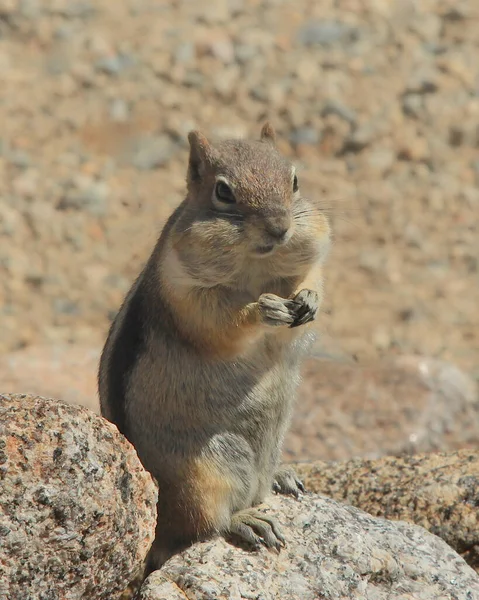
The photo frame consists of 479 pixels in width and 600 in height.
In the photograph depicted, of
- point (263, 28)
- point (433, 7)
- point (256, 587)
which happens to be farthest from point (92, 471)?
point (433, 7)

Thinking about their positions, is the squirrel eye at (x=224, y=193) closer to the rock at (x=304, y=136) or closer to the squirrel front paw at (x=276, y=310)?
the squirrel front paw at (x=276, y=310)

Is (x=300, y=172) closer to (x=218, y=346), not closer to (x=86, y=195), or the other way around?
(x=86, y=195)

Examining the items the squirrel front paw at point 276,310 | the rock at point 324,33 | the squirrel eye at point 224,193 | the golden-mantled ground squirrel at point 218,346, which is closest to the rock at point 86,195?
the rock at point 324,33

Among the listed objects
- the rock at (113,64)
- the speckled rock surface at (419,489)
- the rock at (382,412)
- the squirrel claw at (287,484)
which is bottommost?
the rock at (382,412)

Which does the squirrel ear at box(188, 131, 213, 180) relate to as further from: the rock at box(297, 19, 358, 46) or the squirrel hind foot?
the rock at box(297, 19, 358, 46)

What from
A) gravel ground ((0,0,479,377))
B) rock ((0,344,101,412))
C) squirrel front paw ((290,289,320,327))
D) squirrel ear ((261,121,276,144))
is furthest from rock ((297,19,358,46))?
squirrel front paw ((290,289,320,327))

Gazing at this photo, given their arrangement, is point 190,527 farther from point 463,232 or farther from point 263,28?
point 263,28
